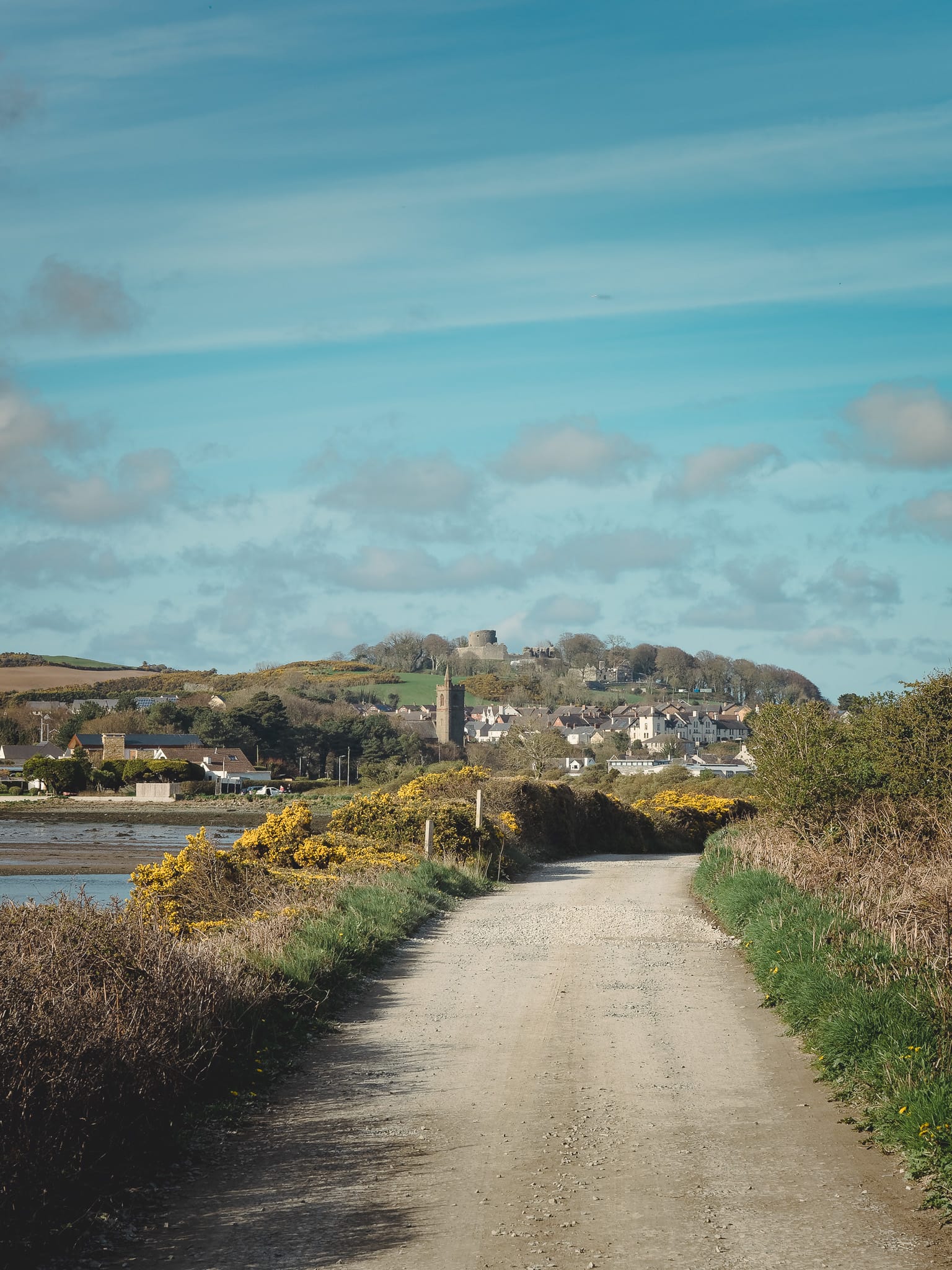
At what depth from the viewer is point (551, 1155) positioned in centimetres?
638

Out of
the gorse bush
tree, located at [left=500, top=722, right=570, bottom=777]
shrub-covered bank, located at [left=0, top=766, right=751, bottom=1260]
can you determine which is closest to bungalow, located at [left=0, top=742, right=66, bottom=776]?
tree, located at [left=500, top=722, right=570, bottom=777]

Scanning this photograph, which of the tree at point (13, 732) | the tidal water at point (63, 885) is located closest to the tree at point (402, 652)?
the tree at point (13, 732)

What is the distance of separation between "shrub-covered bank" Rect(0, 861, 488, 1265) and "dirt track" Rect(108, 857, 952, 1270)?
0.38 m

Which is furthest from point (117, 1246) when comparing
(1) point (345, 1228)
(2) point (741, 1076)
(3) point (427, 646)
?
(3) point (427, 646)

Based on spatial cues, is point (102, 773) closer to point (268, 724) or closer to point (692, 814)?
point (268, 724)

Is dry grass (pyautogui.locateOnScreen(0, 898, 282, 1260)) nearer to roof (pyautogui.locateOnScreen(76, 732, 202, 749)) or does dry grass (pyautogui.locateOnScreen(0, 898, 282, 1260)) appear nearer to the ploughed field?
roof (pyautogui.locateOnScreen(76, 732, 202, 749))

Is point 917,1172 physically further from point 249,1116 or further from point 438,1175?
point 249,1116

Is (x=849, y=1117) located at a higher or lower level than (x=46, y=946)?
lower

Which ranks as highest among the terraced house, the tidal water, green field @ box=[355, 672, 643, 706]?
green field @ box=[355, 672, 643, 706]

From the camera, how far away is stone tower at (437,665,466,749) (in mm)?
128875

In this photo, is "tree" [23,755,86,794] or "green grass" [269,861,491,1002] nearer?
"green grass" [269,861,491,1002]

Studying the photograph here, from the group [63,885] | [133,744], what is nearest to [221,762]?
[133,744]

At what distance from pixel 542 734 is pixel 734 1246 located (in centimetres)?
5708

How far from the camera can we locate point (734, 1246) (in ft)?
16.9
